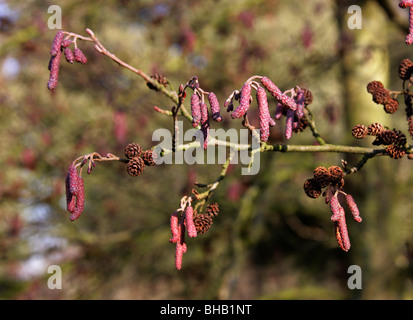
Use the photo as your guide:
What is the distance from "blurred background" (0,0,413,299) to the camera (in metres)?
5.27

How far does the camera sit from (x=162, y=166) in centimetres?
657

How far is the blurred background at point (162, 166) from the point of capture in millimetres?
5273

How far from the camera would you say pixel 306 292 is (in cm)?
541

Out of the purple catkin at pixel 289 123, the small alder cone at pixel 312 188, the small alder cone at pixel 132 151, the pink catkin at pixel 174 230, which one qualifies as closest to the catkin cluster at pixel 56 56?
the small alder cone at pixel 132 151

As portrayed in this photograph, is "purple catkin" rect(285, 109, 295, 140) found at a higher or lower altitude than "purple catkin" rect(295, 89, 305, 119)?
lower

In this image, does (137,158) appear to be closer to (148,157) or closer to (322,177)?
(148,157)

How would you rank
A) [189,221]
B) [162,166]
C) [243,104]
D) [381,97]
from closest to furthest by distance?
1. [243,104]
2. [189,221]
3. [381,97]
4. [162,166]

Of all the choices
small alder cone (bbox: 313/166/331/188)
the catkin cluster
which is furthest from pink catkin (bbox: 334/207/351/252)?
the catkin cluster

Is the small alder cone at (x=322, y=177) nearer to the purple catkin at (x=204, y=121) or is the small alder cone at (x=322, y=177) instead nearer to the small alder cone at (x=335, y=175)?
the small alder cone at (x=335, y=175)

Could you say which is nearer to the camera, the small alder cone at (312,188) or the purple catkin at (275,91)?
the purple catkin at (275,91)

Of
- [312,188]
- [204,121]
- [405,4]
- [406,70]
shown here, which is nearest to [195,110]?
[204,121]

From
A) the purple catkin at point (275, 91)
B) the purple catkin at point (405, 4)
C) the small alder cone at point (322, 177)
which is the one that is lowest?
the small alder cone at point (322, 177)

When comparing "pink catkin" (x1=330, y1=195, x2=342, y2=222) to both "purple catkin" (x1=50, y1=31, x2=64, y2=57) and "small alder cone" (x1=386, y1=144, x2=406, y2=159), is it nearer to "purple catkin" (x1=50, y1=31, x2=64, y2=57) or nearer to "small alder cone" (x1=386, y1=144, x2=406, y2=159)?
"small alder cone" (x1=386, y1=144, x2=406, y2=159)
